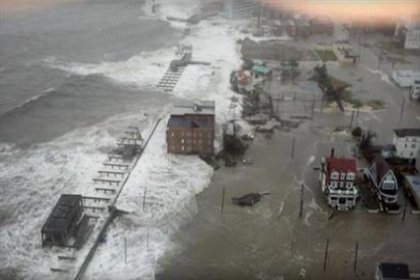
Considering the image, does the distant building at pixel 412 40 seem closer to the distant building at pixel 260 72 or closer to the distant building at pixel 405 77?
the distant building at pixel 405 77

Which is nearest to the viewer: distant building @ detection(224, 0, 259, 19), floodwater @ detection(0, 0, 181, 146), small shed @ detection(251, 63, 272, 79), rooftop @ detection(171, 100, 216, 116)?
rooftop @ detection(171, 100, 216, 116)

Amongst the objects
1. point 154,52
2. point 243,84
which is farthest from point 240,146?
point 154,52

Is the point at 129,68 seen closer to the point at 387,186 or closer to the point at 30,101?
the point at 30,101

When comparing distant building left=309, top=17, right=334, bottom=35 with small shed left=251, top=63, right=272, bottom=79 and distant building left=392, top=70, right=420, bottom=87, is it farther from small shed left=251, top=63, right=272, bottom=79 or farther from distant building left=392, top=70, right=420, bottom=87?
distant building left=392, top=70, right=420, bottom=87

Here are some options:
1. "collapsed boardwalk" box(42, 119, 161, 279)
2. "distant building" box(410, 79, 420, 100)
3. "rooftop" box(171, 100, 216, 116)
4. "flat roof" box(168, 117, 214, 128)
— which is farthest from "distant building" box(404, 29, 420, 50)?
"collapsed boardwalk" box(42, 119, 161, 279)

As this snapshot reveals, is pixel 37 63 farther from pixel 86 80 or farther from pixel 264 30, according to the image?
pixel 264 30

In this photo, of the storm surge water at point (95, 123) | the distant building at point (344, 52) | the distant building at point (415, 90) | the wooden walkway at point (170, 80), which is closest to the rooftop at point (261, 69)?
the storm surge water at point (95, 123)
